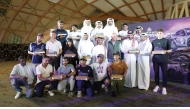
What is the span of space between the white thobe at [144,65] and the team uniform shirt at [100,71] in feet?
4.32

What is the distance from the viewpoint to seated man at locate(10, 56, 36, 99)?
4.69 m

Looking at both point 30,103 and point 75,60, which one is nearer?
point 30,103

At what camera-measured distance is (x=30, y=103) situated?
4.18m

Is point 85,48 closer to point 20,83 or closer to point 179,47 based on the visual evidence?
point 20,83

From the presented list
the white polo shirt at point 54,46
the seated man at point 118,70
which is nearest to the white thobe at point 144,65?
the seated man at point 118,70

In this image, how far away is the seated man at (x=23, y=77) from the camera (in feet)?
15.4

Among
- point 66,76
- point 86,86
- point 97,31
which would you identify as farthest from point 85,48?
point 86,86

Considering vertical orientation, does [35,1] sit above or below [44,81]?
above

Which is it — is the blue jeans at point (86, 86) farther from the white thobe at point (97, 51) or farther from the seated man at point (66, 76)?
the white thobe at point (97, 51)

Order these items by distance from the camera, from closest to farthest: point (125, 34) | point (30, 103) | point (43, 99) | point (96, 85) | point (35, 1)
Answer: point (30, 103) < point (43, 99) < point (96, 85) < point (125, 34) < point (35, 1)

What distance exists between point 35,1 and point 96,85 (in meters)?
16.1

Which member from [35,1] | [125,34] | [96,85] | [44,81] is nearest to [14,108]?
[44,81]

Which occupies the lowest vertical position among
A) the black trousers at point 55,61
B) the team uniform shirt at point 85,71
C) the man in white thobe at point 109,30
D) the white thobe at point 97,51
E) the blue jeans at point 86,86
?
the blue jeans at point 86,86

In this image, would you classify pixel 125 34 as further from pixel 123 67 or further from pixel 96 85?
pixel 96 85
